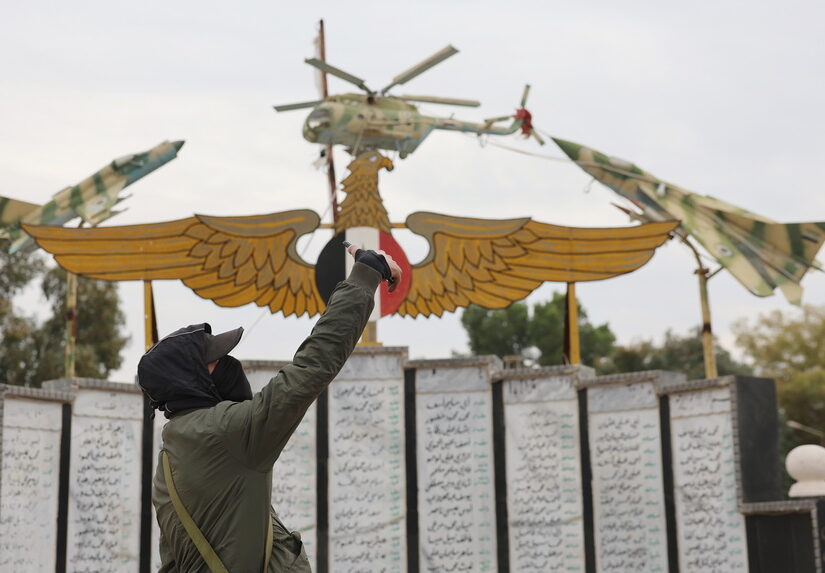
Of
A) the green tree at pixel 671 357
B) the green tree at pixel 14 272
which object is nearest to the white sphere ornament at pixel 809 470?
the green tree at pixel 14 272

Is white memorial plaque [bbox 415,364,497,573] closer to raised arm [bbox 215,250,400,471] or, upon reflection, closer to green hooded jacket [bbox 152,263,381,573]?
green hooded jacket [bbox 152,263,381,573]

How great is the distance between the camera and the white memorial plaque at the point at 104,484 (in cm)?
1041

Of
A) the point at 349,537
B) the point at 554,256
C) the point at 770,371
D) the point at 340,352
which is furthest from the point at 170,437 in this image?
the point at 770,371

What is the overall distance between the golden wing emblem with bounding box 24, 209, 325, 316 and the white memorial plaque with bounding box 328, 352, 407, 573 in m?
0.95

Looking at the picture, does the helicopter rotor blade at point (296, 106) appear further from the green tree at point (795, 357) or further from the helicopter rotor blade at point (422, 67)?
the green tree at point (795, 357)

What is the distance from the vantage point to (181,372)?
3.36 metres

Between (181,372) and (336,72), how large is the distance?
866cm

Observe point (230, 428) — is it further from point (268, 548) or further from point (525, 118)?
point (525, 118)

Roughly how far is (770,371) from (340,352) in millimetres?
35730

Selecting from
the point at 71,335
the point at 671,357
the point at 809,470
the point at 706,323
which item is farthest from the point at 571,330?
the point at 671,357

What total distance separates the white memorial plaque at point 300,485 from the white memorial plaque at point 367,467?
0.18 m

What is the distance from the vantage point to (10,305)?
2562 centimetres

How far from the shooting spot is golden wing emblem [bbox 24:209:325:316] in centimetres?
1115

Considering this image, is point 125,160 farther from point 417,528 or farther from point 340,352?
point 340,352
